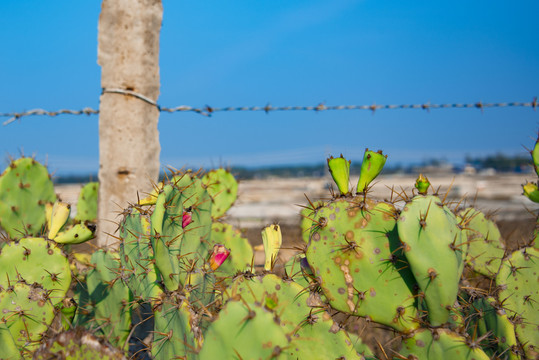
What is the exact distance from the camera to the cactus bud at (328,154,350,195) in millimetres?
1789

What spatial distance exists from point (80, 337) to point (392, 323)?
101 cm

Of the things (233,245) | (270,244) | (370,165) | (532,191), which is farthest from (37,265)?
(532,191)

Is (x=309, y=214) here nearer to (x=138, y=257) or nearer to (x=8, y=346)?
(x=138, y=257)

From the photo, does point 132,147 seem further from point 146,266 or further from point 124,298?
point 146,266

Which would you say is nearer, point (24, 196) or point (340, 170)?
point (340, 170)

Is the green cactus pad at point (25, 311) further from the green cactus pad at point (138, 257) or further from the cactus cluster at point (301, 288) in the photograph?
the green cactus pad at point (138, 257)

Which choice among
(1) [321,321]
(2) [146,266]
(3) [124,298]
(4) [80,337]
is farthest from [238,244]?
(4) [80,337]

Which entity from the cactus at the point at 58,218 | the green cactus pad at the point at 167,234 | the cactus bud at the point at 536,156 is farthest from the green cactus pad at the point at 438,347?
the cactus at the point at 58,218

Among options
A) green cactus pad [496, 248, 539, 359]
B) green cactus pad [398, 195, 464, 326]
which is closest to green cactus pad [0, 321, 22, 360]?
green cactus pad [398, 195, 464, 326]

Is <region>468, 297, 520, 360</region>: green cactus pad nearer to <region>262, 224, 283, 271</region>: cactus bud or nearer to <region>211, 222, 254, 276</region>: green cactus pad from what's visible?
<region>262, 224, 283, 271</region>: cactus bud

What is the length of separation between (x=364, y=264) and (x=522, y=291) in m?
Answer: 0.94

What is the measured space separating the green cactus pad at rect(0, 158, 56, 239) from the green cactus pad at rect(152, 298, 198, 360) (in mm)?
1465

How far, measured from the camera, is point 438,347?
5.15 ft

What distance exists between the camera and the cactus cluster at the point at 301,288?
1.44m
